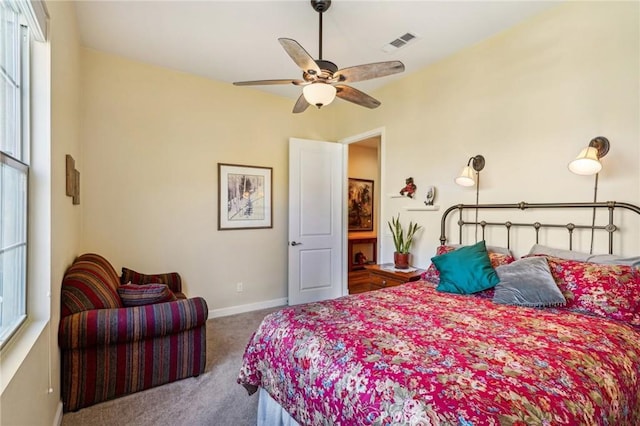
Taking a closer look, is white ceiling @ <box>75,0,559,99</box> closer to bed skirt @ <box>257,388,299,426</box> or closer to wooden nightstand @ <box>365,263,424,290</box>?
wooden nightstand @ <box>365,263,424,290</box>

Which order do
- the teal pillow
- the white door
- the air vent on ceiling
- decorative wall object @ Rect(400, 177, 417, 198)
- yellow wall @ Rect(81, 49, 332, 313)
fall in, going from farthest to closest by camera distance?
the white door < decorative wall object @ Rect(400, 177, 417, 198) < yellow wall @ Rect(81, 49, 332, 313) < the air vent on ceiling < the teal pillow

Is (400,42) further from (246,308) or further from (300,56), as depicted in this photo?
(246,308)

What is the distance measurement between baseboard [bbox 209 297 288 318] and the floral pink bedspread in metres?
2.14

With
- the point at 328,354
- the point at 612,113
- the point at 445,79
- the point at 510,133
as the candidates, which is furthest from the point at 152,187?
the point at 612,113

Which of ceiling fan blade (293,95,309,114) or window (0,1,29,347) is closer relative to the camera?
window (0,1,29,347)

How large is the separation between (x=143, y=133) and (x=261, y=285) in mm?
2256

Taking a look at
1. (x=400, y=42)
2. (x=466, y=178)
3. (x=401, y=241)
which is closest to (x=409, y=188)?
(x=401, y=241)

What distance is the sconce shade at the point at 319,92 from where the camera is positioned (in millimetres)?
2129

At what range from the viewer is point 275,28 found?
8.91 feet

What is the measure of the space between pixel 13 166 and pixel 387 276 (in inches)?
110

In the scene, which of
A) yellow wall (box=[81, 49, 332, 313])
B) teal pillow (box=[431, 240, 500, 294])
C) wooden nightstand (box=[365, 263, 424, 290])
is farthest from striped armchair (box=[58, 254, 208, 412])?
teal pillow (box=[431, 240, 500, 294])

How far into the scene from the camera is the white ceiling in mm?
2434

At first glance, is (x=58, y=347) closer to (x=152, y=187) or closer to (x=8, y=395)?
(x=8, y=395)

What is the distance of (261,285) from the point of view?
13.8 feet
